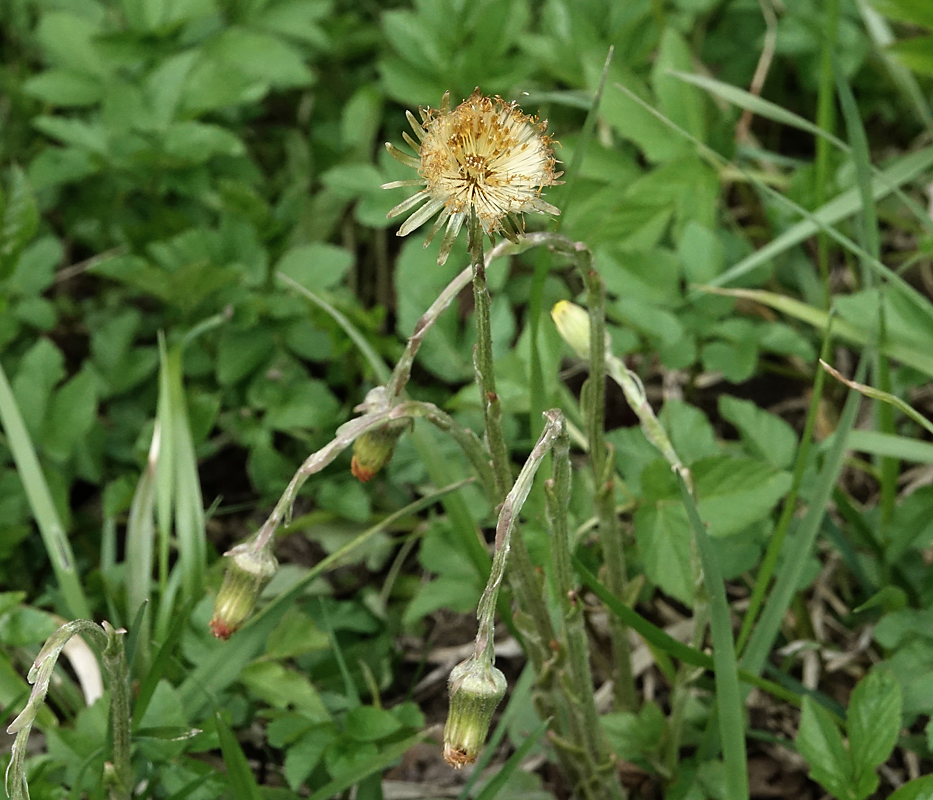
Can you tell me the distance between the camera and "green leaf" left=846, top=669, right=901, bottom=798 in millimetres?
1387

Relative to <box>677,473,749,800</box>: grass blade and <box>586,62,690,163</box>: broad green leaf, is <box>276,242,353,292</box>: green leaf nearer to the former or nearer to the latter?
<box>586,62,690,163</box>: broad green leaf

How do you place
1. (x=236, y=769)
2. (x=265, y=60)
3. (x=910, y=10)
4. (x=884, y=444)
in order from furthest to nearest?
1. (x=265, y=60)
2. (x=910, y=10)
3. (x=884, y=444)
4. (x=236, y=769)

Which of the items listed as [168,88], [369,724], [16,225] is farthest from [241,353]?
[369,724]

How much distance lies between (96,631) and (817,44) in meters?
2.20

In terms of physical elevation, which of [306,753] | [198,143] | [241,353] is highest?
[198,143]

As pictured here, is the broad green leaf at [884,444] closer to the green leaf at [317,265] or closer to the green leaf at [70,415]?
the green leaf at [317,265]

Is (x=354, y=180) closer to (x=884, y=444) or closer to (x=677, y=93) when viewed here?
(x=677, y=93)

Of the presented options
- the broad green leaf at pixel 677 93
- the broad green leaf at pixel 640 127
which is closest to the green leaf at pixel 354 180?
the broad green leaf at pixel 640 127

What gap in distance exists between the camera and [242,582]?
1.24m

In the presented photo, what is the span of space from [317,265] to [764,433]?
104cm

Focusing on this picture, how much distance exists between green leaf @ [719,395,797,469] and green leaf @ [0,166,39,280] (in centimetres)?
146

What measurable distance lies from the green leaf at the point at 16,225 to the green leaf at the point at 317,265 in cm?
52

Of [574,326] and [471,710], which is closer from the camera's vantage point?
[471,710]

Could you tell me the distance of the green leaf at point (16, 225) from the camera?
209 cm
